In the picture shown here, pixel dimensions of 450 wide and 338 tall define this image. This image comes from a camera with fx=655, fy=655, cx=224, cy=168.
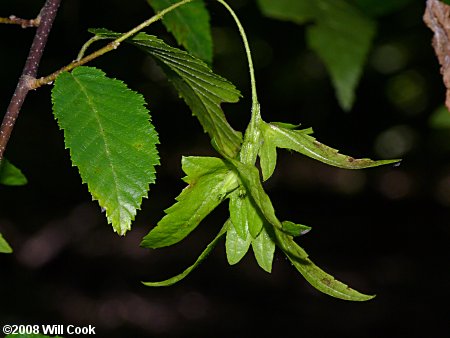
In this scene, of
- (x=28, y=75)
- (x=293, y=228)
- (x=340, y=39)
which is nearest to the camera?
(x=293, y=228)

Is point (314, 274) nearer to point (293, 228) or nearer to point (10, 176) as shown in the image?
point (293, 228)

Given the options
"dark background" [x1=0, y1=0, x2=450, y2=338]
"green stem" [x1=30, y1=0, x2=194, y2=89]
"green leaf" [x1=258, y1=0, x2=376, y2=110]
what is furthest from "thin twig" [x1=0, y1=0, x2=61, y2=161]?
"dark background" [x1=0, y1=0, x2=450, y2=338]

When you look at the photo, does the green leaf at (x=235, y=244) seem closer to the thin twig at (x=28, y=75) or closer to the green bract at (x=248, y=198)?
the green bract at (x=248, y=198)

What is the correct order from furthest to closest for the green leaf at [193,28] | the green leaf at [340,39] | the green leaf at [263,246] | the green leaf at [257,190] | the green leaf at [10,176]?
the green leaf at [340,39], the green leaf at [193,28], the green leaf at [10,176], the green leaf at [263,246], the green leaf at [257,190]

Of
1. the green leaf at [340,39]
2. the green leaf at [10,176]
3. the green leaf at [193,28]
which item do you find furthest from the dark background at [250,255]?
the green leaf at [10,176]

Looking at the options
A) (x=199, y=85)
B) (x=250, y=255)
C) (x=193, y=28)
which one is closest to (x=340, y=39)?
(x=193, y=28)

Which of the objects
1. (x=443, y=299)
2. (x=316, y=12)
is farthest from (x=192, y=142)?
(x=316, y=12)

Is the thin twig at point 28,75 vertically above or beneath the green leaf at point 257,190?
above
